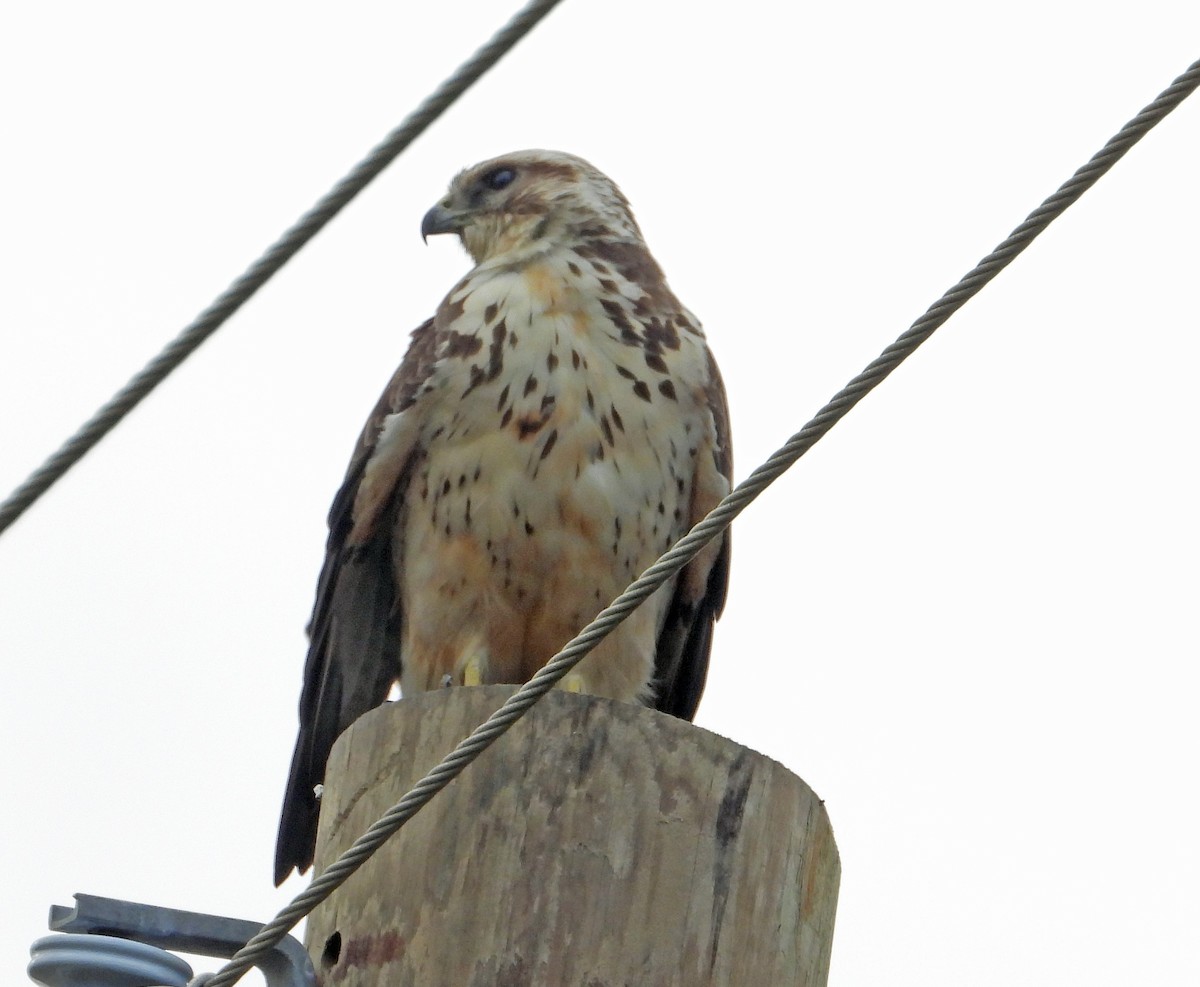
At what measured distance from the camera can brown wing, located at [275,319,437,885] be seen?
18.9 ft

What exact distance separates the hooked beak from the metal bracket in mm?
3945

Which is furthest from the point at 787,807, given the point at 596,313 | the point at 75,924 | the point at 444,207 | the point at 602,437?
the point at 444,207

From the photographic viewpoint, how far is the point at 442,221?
22.2 feet

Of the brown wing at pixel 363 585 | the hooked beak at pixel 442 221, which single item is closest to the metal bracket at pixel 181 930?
the brown wing at pixel 363 585

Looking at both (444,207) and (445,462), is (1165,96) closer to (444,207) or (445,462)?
(445,462)

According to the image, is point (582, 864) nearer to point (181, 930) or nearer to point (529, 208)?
point (181, 930)

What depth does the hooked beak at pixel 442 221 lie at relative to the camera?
266 inches

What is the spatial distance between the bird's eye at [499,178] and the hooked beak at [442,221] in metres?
0.14

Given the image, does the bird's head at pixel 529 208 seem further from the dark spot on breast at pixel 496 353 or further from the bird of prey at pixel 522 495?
the dark spot on breast at pixel 496 353

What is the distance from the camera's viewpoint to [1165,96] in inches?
119

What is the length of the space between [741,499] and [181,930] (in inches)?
43.2

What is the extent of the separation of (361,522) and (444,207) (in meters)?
1.42

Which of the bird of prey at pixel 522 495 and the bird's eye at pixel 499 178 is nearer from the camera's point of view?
the bird of prey at pixel 522 495

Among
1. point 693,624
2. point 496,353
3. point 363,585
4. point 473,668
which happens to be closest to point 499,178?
point 496,353
